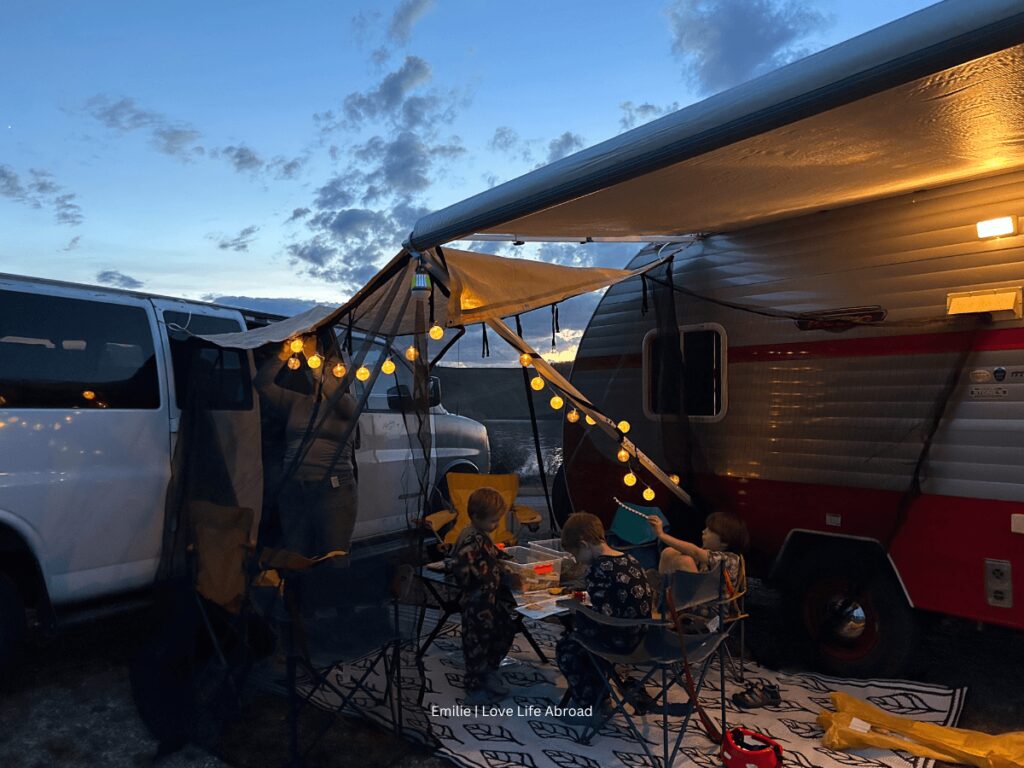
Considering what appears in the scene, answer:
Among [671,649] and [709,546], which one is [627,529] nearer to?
[709,546]

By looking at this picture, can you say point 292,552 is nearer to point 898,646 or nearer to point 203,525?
point 203,525

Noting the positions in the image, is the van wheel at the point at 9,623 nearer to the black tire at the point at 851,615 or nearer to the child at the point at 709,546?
the child at the point at 709,546

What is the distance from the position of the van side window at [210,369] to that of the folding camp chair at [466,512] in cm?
175

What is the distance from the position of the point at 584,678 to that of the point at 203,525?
2.36 meters

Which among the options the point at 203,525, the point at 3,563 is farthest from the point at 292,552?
the point at 3,563

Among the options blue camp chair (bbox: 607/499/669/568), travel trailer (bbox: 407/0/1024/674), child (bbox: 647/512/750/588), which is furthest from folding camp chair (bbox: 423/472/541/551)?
child (bbox: 647/512/750/588)

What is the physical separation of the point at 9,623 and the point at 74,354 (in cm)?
156

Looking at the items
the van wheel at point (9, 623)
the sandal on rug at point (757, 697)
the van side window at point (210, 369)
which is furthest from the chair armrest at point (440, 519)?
the van wheel at point (9, 623)

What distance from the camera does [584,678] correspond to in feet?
13.4

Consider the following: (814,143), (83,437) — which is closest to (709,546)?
(814,143)

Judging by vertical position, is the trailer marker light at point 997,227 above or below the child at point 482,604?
above

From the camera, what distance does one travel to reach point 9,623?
430 centimetres

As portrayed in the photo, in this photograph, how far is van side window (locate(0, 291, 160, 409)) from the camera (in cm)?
438

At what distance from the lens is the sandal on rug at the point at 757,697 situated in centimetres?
432
